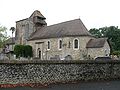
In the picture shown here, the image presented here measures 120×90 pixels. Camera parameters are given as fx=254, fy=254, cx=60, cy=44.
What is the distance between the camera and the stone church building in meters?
48.4

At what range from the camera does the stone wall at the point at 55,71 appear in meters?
25.3

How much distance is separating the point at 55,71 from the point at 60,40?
80.8 ft

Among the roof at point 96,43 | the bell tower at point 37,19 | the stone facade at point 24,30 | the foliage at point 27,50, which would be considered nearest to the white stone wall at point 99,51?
the roof at point 96,43

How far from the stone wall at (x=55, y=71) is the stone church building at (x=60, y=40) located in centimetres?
1545

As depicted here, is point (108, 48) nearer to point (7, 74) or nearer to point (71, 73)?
point (71, 73)

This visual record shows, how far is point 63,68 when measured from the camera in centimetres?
2825

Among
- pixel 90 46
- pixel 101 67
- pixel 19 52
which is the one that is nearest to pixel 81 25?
pixel 90 46

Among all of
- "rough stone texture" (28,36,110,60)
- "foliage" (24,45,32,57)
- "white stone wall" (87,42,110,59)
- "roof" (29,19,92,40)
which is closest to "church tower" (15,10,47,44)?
"roof" (29,19,92,40)

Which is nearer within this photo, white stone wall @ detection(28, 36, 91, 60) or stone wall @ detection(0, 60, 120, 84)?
stone wall @ detection(0, 60, 120, 84)

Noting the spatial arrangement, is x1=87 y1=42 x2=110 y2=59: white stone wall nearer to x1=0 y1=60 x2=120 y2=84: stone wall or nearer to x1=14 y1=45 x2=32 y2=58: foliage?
x1=0 y1=60 x2=120 y2=84: stone wall

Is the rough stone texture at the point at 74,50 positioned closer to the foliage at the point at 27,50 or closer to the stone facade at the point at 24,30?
the foliage at the point at 27,50

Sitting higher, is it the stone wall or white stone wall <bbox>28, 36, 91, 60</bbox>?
white stone wall <bbox>28, 36, 91, 60</bbox>

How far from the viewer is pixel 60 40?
171ft

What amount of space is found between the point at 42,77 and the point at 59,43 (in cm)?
2600
